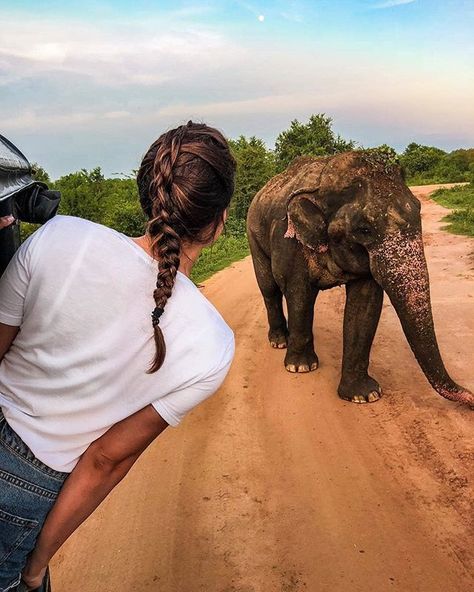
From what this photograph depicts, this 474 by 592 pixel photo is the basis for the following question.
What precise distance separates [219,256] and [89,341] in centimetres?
1094

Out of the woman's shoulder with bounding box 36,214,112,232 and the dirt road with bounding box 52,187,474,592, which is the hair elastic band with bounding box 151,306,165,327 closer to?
the woman's shoulder with bounding box 36,214,112,232

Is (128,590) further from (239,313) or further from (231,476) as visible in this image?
(239,313)

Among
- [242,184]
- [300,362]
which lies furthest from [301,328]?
[242,184]

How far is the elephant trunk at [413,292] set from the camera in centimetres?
385

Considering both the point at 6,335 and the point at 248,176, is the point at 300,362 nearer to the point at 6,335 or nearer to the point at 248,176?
the point at 6,335

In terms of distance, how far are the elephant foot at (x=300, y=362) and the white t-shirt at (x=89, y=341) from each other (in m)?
3.97

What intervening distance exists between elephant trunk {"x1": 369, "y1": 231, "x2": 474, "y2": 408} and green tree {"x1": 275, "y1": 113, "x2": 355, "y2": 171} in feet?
70.5

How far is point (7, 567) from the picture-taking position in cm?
139

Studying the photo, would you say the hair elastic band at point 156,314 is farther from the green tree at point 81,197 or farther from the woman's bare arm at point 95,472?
the green tree at point 81,197

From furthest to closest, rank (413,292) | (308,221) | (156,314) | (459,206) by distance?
(459,206) → (308,221) → (413,292) → (156,314)

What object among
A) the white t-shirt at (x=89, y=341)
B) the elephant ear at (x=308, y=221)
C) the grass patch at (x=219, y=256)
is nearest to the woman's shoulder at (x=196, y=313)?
the white t-shirt at (x=89, y=341)

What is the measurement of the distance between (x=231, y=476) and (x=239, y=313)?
153 inches

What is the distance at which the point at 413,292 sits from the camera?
3.85 m

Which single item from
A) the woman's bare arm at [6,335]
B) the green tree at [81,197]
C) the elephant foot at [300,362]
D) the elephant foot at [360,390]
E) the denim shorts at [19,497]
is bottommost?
the green tree at [81,197]
